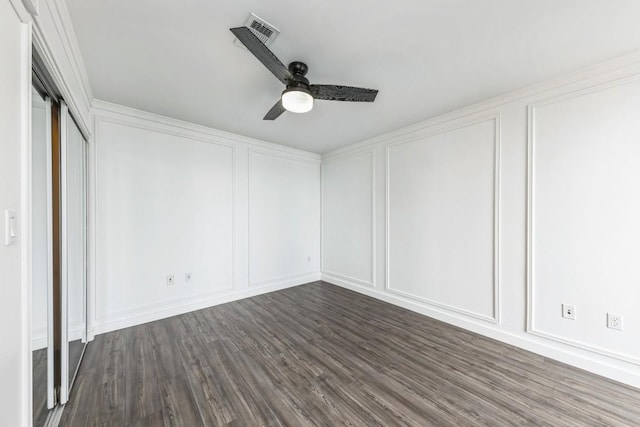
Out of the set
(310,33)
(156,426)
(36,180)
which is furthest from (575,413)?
(36,180)

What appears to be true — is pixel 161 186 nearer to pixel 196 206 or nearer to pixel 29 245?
pixel 196 206

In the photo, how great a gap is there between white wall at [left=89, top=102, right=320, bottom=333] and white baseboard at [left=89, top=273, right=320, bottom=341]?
0.01m

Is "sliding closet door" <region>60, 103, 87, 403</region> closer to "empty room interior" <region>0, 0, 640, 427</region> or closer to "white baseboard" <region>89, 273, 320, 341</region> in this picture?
"empty room interior" <region>0, 0, 640, 427</region>

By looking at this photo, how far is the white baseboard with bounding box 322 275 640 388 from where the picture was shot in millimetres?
1986

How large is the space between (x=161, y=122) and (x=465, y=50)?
326 cm

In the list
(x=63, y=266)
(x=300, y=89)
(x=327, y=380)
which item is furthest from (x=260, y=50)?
(x=327, y=380)

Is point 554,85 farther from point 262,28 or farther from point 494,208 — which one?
point 262,28

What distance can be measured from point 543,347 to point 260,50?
3371mm

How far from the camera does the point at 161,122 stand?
3.13 meters

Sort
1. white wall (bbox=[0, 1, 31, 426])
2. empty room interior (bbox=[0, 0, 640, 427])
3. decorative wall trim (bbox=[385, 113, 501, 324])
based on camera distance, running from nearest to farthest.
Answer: white wall (bbox=[0, 1, 31, 426]), empty room interior (bbox=[0, 0, 640, 427]), decorative wall trim (bbox=[385, 113, 501, 324])

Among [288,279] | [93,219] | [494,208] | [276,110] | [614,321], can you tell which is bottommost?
[288,279]

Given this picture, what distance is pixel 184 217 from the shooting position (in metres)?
3.31

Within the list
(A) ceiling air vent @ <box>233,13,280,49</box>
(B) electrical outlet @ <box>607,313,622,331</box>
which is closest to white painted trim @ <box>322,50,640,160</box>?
(B) electrical outlet @ <box>607,313,622,331</box>

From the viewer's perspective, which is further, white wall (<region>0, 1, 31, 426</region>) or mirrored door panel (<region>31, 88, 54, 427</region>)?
mirrored door panel (<region>31, 88, 54, 427</region>)
